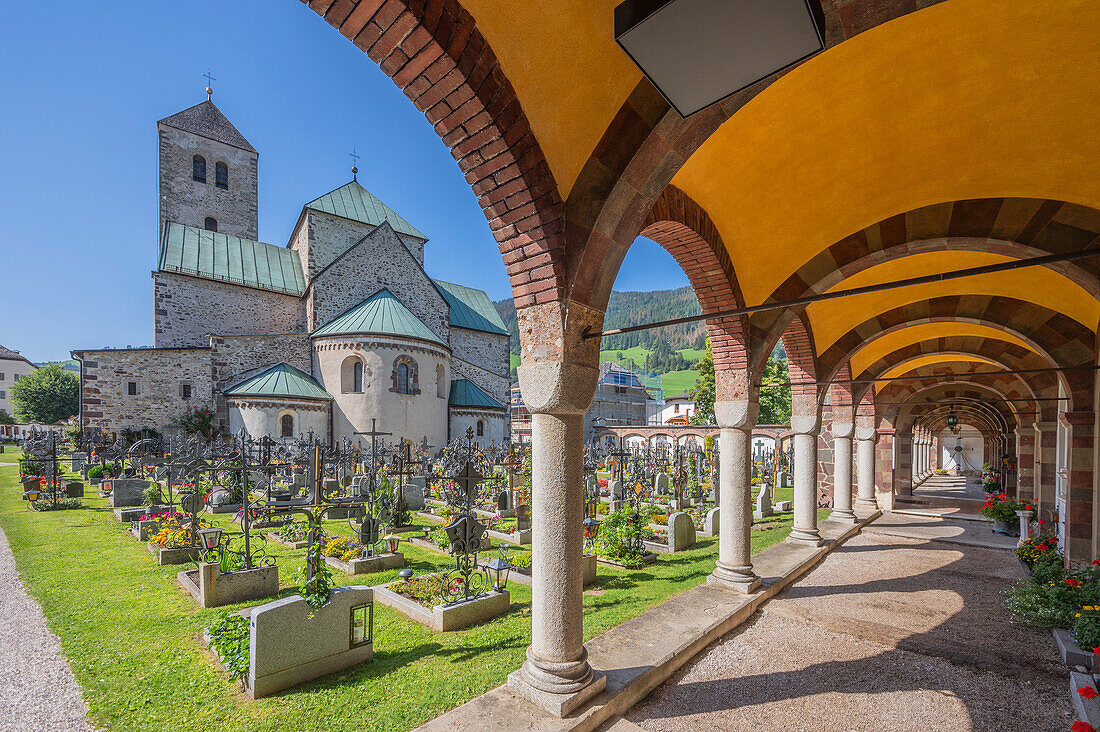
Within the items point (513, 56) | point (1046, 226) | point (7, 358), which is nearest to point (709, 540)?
point (1046, 226)

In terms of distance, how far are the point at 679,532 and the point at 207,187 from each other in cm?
3615

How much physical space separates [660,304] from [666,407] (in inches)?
4750

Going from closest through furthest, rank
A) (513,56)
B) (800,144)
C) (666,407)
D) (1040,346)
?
(513,56) → (800,144) → (1040,346) → (666,407)

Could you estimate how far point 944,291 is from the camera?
861 centimetres

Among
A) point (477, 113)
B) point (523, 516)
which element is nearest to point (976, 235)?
point (477, 113)

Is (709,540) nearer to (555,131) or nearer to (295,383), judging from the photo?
(555,131)

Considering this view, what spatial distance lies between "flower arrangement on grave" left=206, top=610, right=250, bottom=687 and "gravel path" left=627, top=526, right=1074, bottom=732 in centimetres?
337

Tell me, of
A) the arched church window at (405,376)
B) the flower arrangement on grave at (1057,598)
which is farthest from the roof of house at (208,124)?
the flower arrangement on grave at (1057,598)

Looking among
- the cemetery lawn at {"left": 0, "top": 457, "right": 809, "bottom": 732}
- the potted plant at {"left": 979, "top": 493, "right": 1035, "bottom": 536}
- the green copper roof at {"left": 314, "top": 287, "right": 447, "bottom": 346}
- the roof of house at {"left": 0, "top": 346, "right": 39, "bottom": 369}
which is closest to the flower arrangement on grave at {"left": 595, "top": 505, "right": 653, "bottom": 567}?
the cemetery lawn at {"left": 0, "top": 457, "right": 809, "bottom": 732}

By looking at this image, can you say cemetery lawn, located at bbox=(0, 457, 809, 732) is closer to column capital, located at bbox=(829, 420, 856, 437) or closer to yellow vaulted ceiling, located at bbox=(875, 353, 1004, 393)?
column capital, located at bbox=(829, 420, 856, 437)

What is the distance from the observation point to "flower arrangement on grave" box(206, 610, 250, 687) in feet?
14.5

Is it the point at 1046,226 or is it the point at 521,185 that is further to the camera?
the point at 1046,226

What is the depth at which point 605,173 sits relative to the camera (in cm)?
374

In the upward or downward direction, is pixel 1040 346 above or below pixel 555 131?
below
